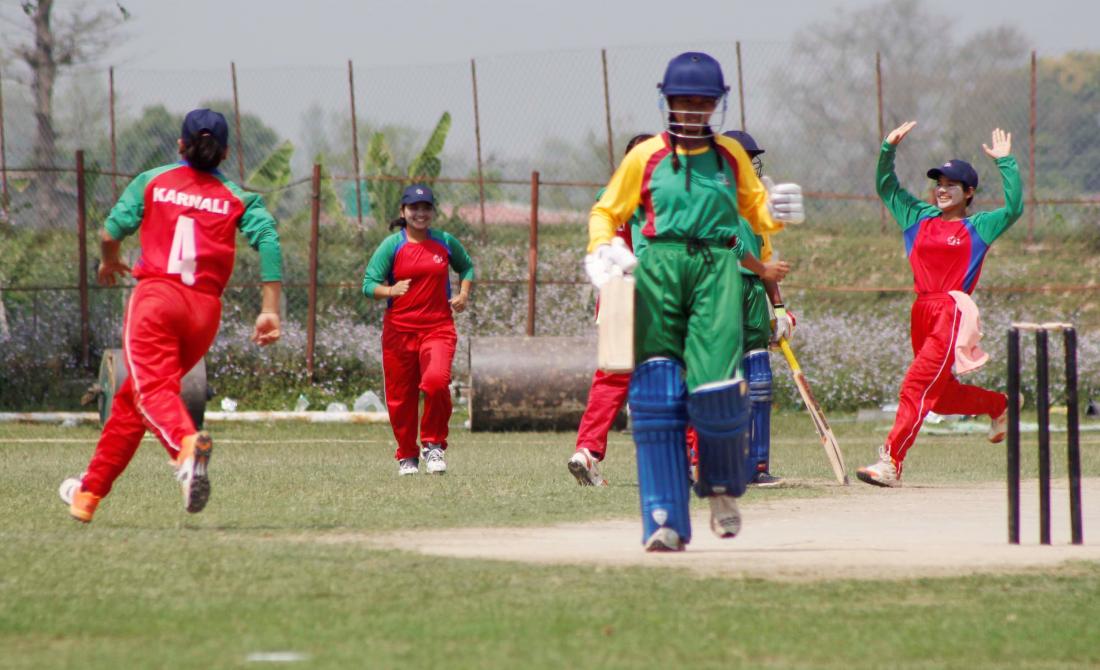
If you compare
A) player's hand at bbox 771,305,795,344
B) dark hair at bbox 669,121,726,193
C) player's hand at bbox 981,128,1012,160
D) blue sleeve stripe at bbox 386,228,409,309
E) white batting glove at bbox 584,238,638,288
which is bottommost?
player's hand at bbox 771,305,795,344

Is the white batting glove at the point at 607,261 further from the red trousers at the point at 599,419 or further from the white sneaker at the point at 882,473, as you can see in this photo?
the white sneaker at the point at 882,473

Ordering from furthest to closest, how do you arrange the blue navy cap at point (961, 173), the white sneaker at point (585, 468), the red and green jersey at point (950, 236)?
the blue navy cap at point (961, 173) < the red and green jersey at point (950, 236) < the white sneaker at point (585, 468)

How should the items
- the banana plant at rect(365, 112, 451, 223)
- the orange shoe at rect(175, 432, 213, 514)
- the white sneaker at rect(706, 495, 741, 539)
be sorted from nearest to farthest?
the white sneaker at rect(706, 495, 741, 539), the orange shoe at rect(175, 432, 213, 514), the banana plant at rect(365, 112, 451, 223)

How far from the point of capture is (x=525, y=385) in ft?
52.6

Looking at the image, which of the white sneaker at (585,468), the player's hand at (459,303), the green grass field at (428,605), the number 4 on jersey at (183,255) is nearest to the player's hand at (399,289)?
the player's hand at (459,303)

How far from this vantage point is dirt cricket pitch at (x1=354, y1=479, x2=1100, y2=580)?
6238 mm

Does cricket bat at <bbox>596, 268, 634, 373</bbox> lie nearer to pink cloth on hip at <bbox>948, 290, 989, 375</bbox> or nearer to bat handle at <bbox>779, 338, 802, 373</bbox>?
bat handle at <bbox>779, 338, 802, 373</bbox>

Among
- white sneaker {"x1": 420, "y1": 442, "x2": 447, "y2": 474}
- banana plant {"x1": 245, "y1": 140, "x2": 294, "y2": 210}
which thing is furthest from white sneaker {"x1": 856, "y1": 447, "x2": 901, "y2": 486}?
banana plant {"x1": 245, "y1": 140, "x2": 294, "y2": 210}

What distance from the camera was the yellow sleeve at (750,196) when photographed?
6.82 metres

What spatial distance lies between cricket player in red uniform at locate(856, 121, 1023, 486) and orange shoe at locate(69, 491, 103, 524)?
185 inches

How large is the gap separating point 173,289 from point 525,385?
8.84 m

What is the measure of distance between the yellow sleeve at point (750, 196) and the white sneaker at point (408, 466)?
4.67 m

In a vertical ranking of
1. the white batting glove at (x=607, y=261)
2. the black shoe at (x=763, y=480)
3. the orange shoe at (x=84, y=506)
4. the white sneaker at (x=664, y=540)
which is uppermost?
the white batting glove at (x=607, y=261)

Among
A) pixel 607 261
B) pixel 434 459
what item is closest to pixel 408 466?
pixel 434 459
